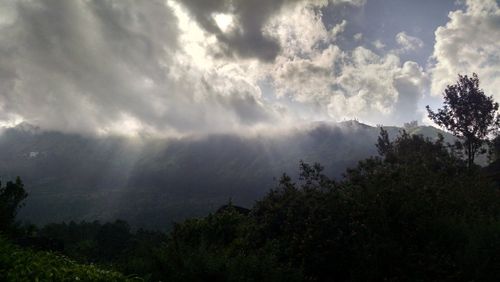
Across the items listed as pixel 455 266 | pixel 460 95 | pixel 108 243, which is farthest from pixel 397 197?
pixel 108 243

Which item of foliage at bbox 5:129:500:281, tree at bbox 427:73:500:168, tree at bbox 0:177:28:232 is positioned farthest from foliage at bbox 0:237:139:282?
tree at bbox 427:73:500:168

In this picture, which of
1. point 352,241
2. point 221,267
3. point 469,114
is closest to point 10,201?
point 221,267

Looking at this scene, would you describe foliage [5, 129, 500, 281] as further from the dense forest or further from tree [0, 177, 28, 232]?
tree [0, 177, 28, 232]

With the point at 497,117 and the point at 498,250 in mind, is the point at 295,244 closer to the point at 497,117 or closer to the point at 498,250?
the point at 498,250

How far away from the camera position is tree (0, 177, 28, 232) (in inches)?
960

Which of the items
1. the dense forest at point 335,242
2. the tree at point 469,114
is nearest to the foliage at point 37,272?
the dense forest at point 335,242

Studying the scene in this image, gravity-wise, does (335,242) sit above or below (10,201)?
below

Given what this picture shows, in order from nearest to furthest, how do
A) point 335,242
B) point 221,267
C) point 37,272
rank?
point 37,272 → point 221,267 → point 335,242

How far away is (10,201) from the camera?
1048 inches

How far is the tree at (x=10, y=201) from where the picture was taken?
24.4 metres

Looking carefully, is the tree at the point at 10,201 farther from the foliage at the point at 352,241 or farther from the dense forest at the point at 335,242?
the foliage at the point at 352,241

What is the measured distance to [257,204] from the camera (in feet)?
63.2

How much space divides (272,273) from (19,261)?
268 inches

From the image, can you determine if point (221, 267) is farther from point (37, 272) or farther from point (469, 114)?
point (469, 114)
